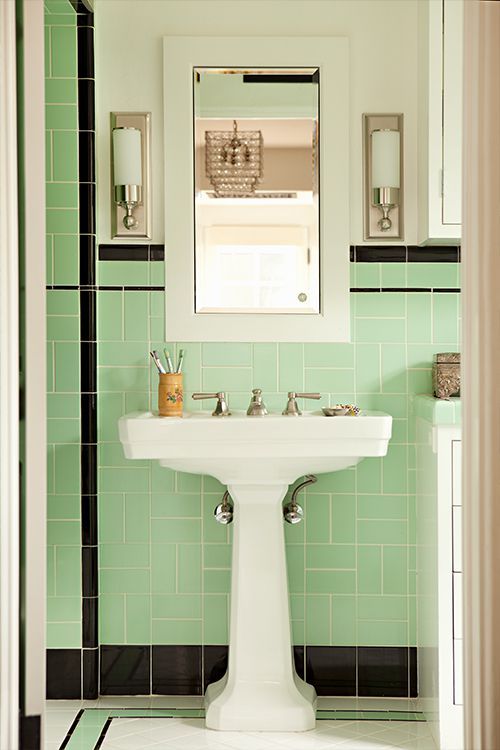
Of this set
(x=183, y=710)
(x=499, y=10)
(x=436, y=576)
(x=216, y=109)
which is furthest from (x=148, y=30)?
(x=183, y=710)

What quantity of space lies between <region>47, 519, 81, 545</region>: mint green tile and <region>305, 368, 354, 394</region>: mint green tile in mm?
960

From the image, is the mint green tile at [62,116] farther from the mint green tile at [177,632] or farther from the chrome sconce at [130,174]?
the mint green tile at [177,632]

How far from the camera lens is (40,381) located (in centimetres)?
208

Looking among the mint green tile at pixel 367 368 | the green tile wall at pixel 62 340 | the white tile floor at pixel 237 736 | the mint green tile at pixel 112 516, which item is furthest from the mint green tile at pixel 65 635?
the mint green tile at pixel 367 368

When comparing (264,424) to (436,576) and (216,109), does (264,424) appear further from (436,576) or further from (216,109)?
(216,109)

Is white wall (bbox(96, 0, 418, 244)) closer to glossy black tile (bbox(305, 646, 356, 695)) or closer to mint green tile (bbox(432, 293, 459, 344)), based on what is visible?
mint green tile (bbox(432, 293, 459, 344))

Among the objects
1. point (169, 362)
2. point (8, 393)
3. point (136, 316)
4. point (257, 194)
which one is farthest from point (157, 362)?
point (8, 393)

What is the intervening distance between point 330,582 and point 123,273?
134cm

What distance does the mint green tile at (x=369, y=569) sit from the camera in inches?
136

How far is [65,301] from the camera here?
337cm

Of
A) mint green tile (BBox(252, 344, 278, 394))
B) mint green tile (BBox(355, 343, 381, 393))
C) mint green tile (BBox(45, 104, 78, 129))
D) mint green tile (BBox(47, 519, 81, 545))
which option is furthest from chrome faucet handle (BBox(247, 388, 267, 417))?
mint green tile (BBox(45, 104, 78, 129))

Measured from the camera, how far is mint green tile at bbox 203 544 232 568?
3.45 m

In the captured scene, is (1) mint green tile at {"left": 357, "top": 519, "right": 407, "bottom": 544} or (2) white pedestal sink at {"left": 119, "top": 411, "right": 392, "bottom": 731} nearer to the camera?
(2) white pedestal sink at {"left": 119, "top": 411, "right": 392, "bottom": 731}

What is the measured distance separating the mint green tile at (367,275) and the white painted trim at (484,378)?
4.70 ft
